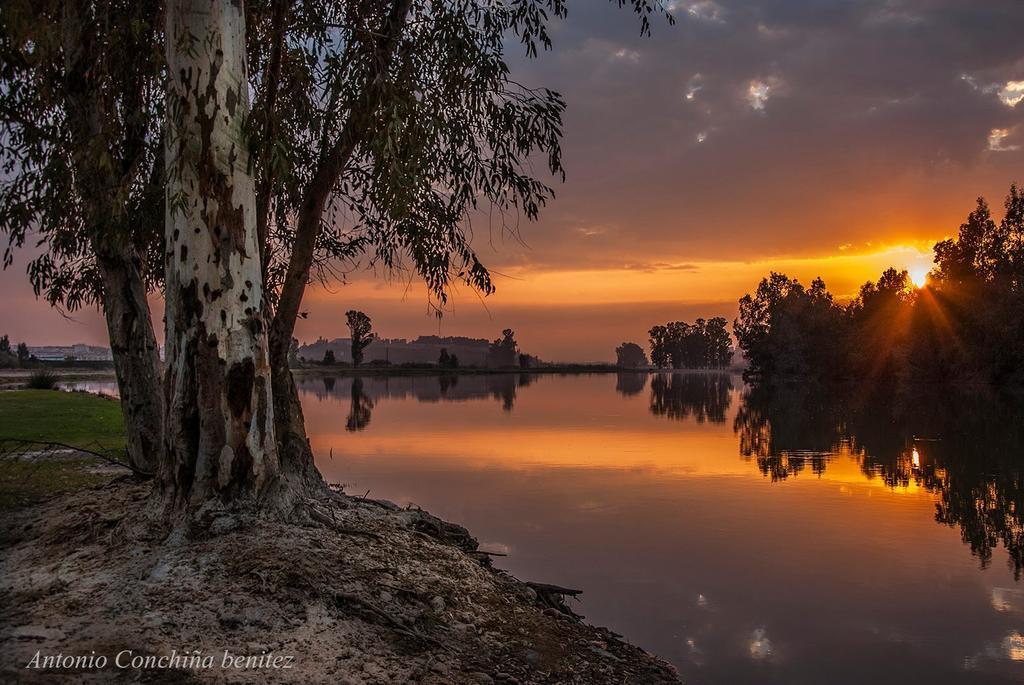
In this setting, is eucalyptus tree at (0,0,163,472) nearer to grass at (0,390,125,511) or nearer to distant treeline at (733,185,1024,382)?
grass at (0,390,125,511)

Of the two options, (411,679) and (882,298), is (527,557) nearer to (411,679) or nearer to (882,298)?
(411,679)

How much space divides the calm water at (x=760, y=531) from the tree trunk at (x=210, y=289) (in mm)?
3920

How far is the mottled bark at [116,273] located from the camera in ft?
26.5

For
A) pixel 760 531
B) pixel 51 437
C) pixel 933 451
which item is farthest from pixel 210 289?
pixel 933 451

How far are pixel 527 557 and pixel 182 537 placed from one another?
4650mm

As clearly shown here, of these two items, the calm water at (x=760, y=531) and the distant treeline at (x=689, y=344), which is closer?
the calm water at (x=760, y=531)

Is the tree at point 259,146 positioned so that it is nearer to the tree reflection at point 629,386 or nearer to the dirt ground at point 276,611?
the dirt ground at point 276,611

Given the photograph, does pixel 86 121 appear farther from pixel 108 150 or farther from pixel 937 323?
pixel 937 323

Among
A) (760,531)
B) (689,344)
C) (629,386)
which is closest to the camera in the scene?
(760,531)

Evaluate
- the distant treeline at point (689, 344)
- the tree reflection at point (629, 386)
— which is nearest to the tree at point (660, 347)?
the distant treeline at point (689, 344)

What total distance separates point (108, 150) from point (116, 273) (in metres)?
1.50

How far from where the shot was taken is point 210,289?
5918 mm

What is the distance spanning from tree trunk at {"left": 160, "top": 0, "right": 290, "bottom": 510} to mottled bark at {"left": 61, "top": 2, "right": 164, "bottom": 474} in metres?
2.33

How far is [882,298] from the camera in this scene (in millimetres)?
74188
